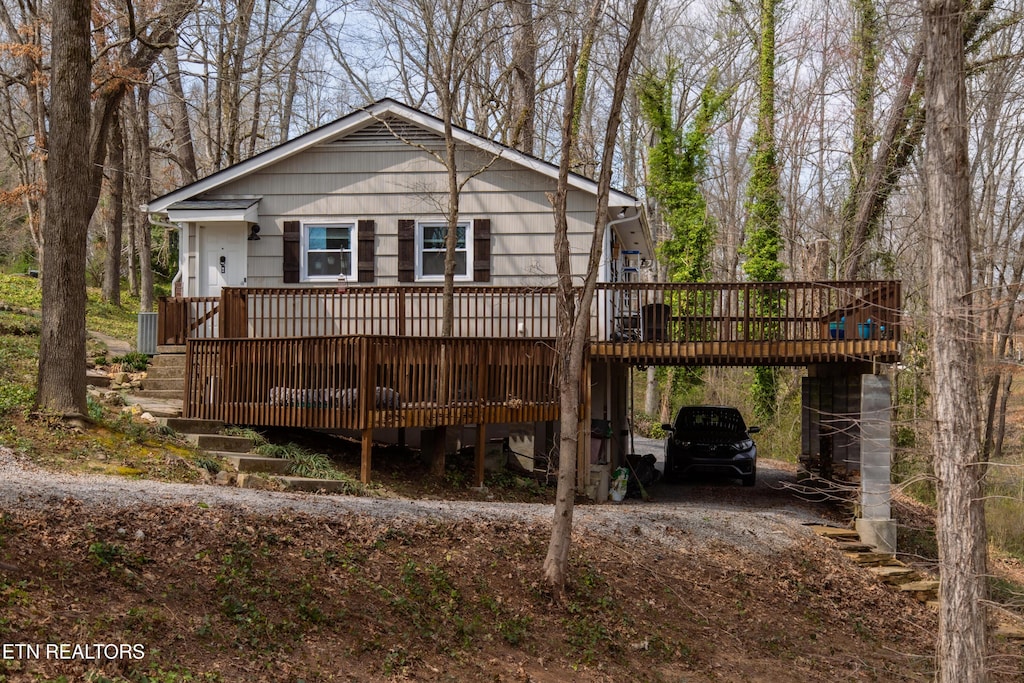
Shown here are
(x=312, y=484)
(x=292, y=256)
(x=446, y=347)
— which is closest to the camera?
(x=312, y=484)

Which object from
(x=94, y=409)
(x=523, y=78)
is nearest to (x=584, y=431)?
(x=94, y=409)

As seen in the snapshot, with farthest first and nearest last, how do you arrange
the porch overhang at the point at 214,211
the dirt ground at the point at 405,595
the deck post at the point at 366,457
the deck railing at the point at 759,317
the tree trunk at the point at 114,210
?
the tree trunk at the point at 114,210 → the porch overhang at the point at 214,211 → the deck railing at the point at 759,317 → the deck post at the point at 366,457 → the dirt ground at the point at 405,595

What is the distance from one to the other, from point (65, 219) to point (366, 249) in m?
6.05

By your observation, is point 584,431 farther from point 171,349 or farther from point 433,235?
point 171,349

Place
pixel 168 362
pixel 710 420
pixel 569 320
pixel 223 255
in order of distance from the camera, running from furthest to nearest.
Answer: pixel 710 420 → pixel 223 255 → pixel 168 362 → pixel 569 320

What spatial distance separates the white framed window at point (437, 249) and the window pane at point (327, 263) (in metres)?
1.34

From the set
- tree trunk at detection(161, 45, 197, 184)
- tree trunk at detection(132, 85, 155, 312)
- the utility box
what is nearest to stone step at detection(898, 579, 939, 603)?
the utility box

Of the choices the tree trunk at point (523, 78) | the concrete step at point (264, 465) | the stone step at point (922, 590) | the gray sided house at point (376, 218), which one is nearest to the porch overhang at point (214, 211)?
the gray sided house at point (376, 218)

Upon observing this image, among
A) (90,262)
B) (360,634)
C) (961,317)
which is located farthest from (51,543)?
(90,262)

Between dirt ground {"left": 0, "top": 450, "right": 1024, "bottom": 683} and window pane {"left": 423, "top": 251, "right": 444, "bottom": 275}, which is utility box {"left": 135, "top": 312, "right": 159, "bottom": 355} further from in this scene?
dirt ground {"left": 0, "top": 450, "right": 1024, "bottom": 683}

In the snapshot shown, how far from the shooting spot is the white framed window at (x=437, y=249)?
18.7 meters

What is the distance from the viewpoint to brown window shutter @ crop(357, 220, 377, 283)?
18.8 metres

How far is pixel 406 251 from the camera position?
18.7 meters

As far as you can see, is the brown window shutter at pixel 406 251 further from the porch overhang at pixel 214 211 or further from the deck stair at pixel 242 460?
the deck stair at pixel 242 460
